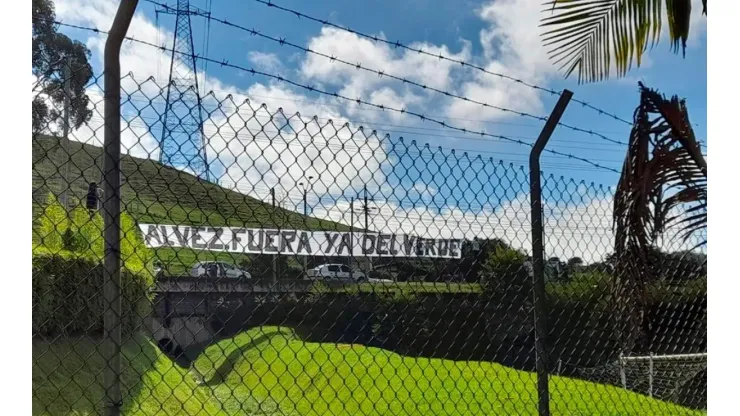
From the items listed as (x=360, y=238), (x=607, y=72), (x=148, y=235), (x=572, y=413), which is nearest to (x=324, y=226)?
(x=360, y=238)

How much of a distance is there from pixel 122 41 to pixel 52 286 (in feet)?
11.4

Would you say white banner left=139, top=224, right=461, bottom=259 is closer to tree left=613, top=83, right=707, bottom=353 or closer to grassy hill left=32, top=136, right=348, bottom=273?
grassy hill left=32, top=136, right=348, bottom=273

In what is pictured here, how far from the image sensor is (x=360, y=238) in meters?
2.12

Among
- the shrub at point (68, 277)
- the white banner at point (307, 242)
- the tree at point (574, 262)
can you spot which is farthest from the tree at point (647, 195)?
the shrub at point (68, 277)

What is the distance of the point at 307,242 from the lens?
2.13m

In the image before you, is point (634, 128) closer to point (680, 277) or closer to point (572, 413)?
point (680, 277)

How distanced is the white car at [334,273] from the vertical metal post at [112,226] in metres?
1.14

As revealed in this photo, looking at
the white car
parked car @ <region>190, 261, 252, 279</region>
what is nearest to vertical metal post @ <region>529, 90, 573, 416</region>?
the white car

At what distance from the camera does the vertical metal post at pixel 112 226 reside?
66.6 inches

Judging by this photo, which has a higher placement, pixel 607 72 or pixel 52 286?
pixel 607 72

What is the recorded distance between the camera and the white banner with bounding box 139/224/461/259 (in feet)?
6.47

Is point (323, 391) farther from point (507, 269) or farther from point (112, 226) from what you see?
point (112, 226)

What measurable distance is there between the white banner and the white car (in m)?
0.58

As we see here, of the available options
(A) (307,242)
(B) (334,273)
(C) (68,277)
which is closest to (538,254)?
(A) (307,242)
